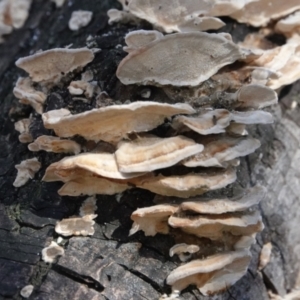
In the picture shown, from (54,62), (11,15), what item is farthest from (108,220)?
(11,15)

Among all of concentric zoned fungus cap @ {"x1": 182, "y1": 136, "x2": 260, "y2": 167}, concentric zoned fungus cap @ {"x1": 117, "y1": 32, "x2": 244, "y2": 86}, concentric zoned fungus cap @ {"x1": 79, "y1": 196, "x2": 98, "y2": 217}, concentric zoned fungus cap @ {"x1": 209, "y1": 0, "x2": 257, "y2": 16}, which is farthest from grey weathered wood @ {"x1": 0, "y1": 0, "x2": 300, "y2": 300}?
concentric zoned fungus cap @ {"x1": 182, "y1": 136, "x2": 260, "y2": 167}

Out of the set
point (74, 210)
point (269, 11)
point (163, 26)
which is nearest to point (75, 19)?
point (163, 26)

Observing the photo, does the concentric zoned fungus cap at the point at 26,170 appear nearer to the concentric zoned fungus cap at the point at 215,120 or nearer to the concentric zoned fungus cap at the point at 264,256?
the concentric zoned fungus cap at the point at 215,120

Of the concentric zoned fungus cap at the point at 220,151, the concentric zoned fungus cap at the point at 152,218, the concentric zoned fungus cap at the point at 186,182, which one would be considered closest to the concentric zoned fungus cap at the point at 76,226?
the concentric zoned fungus cap at the point at 152,218

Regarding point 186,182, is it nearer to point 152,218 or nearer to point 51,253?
point 152,218

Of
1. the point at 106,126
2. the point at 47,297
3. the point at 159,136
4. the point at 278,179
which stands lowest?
the point at 278,179

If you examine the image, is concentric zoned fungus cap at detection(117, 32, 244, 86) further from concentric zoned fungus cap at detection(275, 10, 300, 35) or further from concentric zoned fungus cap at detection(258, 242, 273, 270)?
concentric zoned fungus cap at detection(258, 242, 273, 270)

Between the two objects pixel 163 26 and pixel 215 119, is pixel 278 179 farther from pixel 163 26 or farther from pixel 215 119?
pixel 163 26
